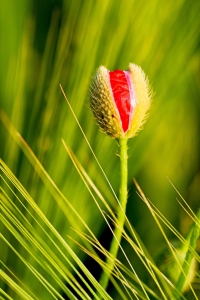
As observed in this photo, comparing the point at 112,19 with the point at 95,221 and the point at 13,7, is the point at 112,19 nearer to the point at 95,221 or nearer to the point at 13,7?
the point at 13,7

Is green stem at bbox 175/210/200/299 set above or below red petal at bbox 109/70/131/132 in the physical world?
below

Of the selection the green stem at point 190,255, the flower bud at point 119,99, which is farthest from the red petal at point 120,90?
the green stem at point 190,255

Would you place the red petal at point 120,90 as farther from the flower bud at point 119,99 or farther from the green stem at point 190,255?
the green stem at point 190,255

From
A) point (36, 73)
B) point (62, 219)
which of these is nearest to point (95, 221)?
point (62, 219)

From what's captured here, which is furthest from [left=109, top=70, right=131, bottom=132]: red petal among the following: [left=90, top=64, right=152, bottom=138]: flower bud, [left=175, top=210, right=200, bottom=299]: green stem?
[left=175, top=210, right=200, bottom=299]: green stem

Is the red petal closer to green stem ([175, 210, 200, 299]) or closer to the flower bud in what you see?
the flower bud
